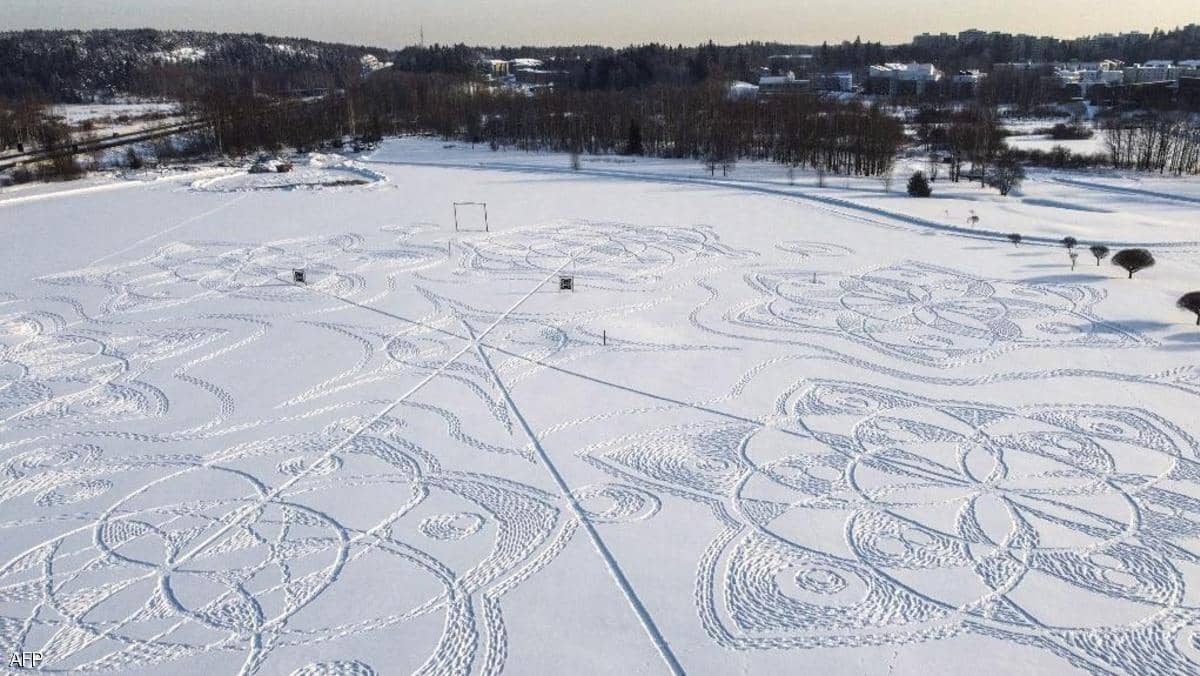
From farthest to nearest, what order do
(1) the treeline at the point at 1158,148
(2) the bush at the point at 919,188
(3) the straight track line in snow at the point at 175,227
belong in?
(1) the treeline at the point at 1158,148
(2) the bush at the point at 919,188
(3) the straight track line in snow at the point at 175,227

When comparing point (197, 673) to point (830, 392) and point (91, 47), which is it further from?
point (91, 47)

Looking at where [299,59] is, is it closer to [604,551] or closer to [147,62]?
[147,62]

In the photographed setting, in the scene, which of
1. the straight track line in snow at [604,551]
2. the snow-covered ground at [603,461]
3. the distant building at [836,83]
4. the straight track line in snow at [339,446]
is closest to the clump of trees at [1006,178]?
the snow-covered ground at [603,461]

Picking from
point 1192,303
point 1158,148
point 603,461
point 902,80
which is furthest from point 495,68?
point 603,461

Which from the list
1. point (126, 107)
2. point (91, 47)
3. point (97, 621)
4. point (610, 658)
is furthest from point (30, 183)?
point (91, 47)

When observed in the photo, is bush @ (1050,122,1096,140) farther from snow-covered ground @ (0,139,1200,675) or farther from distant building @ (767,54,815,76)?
distant building @ (767,54,815,76)

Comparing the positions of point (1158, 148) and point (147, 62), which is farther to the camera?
point (147, 62)

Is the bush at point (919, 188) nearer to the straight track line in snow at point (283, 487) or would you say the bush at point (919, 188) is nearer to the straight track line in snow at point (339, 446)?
the straight track line in snow at point (339, 446)
